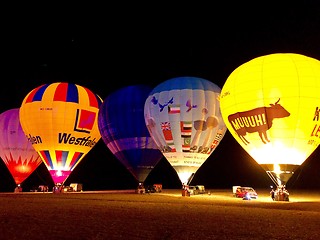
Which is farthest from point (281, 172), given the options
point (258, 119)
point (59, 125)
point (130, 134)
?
point (59, 125)

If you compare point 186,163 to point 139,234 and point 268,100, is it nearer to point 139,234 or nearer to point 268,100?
point 268,100

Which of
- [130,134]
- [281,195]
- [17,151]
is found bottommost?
[281,195]

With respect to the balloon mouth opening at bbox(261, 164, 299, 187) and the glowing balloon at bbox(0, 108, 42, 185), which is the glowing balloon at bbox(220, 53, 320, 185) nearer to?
the balloon mouth opening at bbox(261, 164, 299, 187)

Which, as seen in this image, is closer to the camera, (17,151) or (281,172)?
(281,172)

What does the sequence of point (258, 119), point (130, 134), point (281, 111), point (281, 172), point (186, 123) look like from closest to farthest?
point (281, 111), point (281, 172), point (258, 119), point (186, 123), point (130, 134)

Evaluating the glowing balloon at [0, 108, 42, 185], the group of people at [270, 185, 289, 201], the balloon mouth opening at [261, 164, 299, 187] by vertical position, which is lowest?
the group of people at [270, 185, 289, 201]

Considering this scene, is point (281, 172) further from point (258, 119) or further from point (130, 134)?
point (130, 134)

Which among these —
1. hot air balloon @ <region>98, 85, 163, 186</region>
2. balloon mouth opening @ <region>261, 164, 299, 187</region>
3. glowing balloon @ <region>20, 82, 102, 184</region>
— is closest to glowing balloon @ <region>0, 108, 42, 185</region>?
glowing balloon @ <region>20, 82, 102, 184</region>

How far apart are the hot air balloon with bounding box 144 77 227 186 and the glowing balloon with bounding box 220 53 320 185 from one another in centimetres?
424

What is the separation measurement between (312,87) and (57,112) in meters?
15.4

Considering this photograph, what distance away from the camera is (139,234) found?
682 cm

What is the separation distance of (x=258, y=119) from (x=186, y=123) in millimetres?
5197

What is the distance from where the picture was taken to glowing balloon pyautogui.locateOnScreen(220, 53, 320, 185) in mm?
15672

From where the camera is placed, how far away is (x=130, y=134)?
77.3 ft
